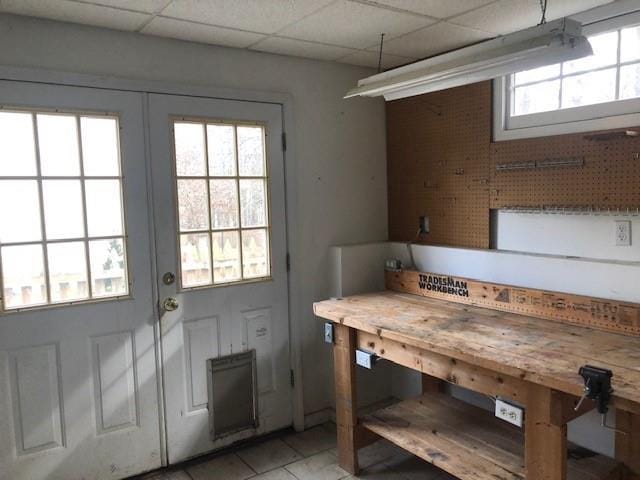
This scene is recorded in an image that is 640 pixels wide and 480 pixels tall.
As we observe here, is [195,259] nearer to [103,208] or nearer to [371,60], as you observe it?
[103,208]

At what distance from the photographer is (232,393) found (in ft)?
10.5

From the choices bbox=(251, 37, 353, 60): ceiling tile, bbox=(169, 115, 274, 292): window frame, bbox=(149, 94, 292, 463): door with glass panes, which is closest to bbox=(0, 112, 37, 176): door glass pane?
bbox=(149, 94, 292, 463): door with glass panes

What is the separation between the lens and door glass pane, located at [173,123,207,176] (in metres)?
2.95

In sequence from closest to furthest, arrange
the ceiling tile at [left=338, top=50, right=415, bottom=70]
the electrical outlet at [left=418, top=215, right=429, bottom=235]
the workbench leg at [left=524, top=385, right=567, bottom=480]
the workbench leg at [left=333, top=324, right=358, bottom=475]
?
the workbench leg at [left=524, top=385, right=567, bottom=480]
the workbench leg at [left=333, top=324, right=358, bottom=475]
the ceiling tile at [left=338, top=50, right=415, bottom=70]
the electrical outlet at [left=418, top=215, right=429, bottom=235]

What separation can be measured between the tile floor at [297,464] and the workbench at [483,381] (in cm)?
15

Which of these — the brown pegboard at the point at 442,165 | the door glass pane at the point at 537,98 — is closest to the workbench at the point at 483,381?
the brown pegboard at the point at 442,165

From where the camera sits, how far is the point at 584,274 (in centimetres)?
254

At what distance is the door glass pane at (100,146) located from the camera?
2682 mm

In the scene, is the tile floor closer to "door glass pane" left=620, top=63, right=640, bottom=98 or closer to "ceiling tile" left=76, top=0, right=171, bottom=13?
"door glass pane" left=620, top=63, right=640, bottom=98

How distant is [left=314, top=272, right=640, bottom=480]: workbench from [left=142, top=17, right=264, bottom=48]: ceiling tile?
1584 millimetres

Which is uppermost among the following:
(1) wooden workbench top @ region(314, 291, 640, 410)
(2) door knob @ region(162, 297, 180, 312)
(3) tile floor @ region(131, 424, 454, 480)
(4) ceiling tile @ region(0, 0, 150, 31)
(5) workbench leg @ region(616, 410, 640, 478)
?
(4) ceiling tile @ region(0, 0, 150, 31)

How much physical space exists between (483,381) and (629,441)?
2.73 feet

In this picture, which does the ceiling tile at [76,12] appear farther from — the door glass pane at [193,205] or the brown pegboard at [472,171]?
the brown pegboard at [472,171]

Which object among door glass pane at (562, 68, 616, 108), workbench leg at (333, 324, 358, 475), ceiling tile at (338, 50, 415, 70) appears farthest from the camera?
ceiling tile at (338, 50, 415, 70)
